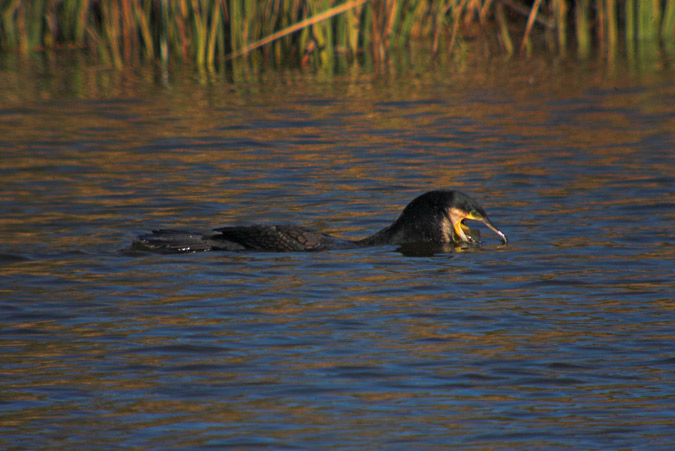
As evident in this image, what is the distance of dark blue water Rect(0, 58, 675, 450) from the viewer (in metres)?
5.12

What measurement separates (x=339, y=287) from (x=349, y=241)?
125cm

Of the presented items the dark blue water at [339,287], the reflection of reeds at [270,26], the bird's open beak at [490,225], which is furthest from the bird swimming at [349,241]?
the reflection of reeds at [270,26]

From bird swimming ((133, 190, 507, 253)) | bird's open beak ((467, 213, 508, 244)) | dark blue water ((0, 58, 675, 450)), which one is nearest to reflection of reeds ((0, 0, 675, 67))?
dark blue water ((0, 58, 675, 450))

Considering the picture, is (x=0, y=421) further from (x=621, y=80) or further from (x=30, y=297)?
(x=621, y=80)

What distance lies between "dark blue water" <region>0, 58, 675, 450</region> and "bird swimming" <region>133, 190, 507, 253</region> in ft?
0.38

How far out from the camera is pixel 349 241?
28.8 ft

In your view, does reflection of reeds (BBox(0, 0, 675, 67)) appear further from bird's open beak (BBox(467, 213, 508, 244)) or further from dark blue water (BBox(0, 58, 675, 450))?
bird's open beak (BBox(467, 213, 508, 244))

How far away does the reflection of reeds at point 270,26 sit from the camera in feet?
53.5

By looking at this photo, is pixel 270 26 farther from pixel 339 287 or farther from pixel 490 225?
pixel 339 287

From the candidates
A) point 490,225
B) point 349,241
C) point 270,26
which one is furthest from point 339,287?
point 270,26

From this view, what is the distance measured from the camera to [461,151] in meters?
12.7

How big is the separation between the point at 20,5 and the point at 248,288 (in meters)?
11.6

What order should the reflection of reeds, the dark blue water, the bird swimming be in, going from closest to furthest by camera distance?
the dark blue water, the bird swimming, the reflection of reeds

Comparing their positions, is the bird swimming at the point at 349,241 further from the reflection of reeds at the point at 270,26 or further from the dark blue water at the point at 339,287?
the reflection of reeds at the point at 270,26
